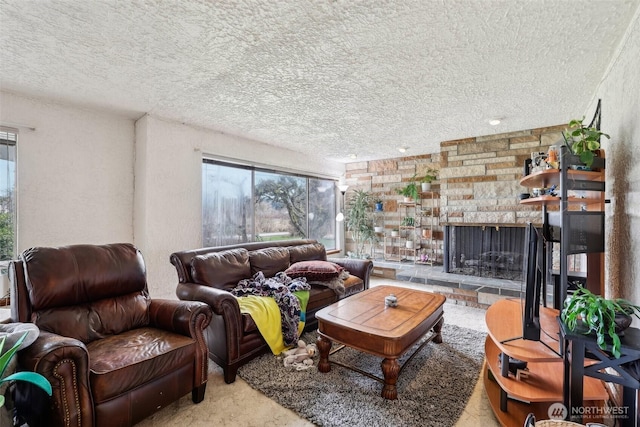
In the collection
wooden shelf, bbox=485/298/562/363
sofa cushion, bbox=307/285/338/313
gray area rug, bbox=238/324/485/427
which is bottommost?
gray area rug, bbox=238/324/485/427

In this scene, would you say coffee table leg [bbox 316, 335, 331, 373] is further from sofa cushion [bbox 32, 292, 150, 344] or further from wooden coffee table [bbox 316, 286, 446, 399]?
sofa cushion [bbox 32, 292, 150, 344]

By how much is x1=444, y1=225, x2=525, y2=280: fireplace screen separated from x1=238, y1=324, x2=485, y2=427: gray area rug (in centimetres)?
187

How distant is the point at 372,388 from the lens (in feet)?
6.51

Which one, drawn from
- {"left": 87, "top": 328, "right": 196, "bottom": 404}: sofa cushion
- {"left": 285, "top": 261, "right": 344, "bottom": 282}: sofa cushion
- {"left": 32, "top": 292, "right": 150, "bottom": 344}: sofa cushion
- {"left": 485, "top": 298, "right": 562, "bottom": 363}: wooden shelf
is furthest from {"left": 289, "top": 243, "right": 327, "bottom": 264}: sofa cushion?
{"left": 485, "top": 298, "right": 562, "bottom": 363}: wooden shelf

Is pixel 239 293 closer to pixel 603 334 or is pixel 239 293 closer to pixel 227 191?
pixel 227 191

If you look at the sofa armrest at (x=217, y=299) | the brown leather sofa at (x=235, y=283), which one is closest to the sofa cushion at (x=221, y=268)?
the brown leather sofa at (x=235, y=283)

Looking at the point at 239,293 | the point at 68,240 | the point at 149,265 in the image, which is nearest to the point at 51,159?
the point at 68,240

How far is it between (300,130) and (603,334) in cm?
339

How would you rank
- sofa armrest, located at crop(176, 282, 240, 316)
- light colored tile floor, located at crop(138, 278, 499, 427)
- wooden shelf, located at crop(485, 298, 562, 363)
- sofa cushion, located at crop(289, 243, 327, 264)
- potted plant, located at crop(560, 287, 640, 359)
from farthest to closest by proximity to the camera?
1. sofa cushion, located at crop(289, 243, 327, 264)
2. sofa armrest, located at crop(176, 282, 240, 316)
3. light colored tile floor, located at crop(138, 278, 499, 427)
4. wooden shelf, located at crop(485, 298, 562, 363)
5. potted plant, located at crop(560, 287, 640, 359)

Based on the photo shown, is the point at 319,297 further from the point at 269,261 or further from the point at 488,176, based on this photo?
the point at 488,176

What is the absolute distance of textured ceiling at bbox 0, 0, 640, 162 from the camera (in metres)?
1.57

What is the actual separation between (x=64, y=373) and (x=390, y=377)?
5.80 ft

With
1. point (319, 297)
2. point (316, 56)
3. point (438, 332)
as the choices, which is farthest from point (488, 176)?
point (316, 56)

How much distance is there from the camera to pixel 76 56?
2.02 m
